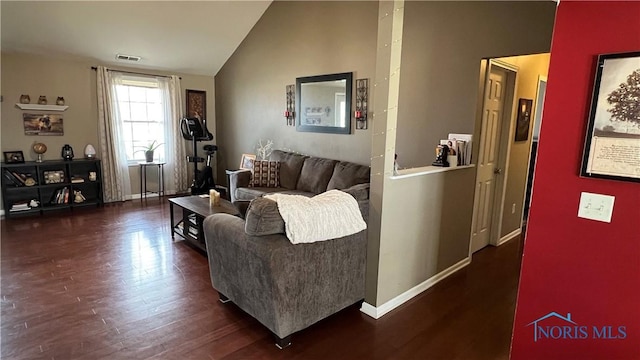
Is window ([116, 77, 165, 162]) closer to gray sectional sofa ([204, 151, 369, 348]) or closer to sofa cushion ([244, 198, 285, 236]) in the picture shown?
gray sectional sofa ([204, 151, 369, 348])

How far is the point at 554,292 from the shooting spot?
1708 mm

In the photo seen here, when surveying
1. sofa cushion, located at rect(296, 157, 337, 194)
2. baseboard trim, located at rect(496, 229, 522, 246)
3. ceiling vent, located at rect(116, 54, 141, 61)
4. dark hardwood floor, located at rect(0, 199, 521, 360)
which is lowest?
dark hardwood floor, located at rect(0, 199, 521, 360)

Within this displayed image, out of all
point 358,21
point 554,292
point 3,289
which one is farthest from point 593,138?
point 3,289

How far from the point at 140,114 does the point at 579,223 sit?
21.4 feet

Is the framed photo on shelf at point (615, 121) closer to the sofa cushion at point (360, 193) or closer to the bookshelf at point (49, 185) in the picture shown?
the sofa cushion at point (360, 193)

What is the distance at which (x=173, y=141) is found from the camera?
651cm

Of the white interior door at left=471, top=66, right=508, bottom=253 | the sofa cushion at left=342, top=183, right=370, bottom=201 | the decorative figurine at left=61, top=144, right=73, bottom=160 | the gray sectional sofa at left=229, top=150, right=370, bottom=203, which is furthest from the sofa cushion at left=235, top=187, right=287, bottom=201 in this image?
the decorative figurine at left=61, top=144, right=73, bottom=160

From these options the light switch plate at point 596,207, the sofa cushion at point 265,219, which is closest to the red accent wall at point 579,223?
the light switch plate at point 596,207

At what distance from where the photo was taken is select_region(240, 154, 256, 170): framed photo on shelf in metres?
6.01

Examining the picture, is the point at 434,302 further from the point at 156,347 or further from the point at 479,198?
the point at 156,347

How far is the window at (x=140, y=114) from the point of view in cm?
602

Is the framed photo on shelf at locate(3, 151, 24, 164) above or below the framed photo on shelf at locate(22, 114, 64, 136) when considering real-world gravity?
below

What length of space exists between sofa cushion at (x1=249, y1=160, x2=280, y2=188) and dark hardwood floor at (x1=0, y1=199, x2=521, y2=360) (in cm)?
157

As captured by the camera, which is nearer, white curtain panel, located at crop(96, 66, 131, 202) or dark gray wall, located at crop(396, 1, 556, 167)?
dark gray wall, located at crop(396, 1, 556, 167)
